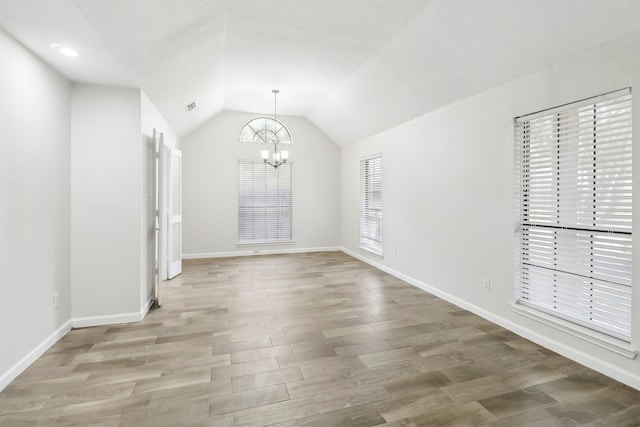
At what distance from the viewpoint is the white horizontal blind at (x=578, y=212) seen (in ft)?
7.63

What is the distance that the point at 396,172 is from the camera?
521 cm

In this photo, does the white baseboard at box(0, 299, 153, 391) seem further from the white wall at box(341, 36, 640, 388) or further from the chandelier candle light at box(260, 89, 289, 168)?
the white wall at box(341, 36, 640, 388)

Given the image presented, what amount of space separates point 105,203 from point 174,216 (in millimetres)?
2057

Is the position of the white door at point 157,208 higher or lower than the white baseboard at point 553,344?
higher

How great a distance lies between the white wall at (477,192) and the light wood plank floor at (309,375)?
0.73 ft

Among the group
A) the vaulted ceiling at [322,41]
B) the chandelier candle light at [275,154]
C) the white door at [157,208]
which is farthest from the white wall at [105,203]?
the chandelier candle light at [275,154]

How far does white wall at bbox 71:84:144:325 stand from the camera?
315 cm

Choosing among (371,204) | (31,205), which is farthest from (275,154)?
(31,205)

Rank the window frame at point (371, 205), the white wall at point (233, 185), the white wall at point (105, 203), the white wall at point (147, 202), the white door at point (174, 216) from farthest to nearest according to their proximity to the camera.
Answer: the white wall at point (233, 185)
the window frame at point (371, 205)
the white door at point (174, 216)
the white wall at point (147, 202)
the white wall at point (105, 203)

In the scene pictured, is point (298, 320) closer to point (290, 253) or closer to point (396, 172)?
point (396, 172)

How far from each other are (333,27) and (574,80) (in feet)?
7.07

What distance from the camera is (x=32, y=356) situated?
2.52 m

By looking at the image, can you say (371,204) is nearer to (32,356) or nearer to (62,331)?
(62,331)

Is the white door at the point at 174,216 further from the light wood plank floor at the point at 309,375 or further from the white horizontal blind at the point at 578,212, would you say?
the white horizontal blind at the point at 578,212
